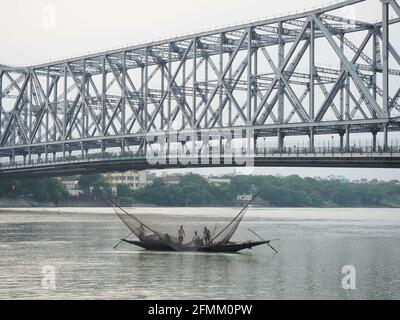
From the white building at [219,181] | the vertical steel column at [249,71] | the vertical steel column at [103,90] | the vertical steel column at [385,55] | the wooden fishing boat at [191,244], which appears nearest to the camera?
the wooden fishing boat at [191,244]

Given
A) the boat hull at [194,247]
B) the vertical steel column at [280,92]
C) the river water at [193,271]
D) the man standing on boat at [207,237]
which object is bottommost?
the river water at [193,271]

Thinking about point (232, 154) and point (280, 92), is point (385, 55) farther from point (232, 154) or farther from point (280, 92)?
point (232, 154)

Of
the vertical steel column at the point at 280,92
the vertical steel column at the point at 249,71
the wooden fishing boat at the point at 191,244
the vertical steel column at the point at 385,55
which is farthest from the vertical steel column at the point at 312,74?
the wooden fishing boat at the point at 191,244

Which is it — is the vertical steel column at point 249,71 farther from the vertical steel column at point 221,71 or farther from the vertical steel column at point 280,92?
the vertical steel column at point 221,71

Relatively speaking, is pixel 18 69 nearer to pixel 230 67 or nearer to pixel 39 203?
pixel 39 203

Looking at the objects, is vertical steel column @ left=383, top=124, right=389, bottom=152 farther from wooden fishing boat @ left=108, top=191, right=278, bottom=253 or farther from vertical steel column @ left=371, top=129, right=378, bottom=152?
wooden fishing boat @ left=108, top=191, right=278, bottom=253

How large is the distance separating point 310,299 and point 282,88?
6297cm

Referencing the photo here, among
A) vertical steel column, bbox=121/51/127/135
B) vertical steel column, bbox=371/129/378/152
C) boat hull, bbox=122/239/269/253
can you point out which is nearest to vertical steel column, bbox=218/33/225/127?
vertical steel column, bbox=121/51/127/135

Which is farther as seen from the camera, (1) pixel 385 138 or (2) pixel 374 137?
(2) pixel 374 137

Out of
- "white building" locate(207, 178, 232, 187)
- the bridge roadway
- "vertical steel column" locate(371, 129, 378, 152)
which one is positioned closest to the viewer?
"vertical steel column" locate(371, 129, 378, 152)

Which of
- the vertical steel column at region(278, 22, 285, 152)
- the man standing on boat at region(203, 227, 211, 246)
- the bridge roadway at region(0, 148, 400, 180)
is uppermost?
the vertical steel column at region(278, 22, 285, 152)

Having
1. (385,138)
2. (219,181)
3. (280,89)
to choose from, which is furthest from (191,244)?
(219,181)

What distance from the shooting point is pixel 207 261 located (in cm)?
5219

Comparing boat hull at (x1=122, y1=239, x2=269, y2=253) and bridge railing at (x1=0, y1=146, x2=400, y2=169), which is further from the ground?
bridge railing at (x1=0, y1=146, x2=400, y2=169)
